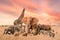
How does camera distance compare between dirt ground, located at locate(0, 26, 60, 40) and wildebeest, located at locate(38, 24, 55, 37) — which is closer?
dirt ground, located at locate(0, 26, 60, 40)

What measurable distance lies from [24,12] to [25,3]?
0.12 m

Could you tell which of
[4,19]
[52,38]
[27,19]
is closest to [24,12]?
[27,19]

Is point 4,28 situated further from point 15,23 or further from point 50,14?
point 50,14

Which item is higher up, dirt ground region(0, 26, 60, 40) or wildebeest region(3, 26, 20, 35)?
wildebeest region(3, 26, 20, 35)

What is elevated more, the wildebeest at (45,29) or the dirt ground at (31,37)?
the wildebeest at (45,29)

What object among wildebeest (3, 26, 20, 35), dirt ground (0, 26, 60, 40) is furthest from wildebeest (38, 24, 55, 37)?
wildebeest (3, 26, 20, 35)

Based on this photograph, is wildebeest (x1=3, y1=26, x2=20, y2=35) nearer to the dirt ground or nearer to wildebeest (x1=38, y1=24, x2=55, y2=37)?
the dirt ground

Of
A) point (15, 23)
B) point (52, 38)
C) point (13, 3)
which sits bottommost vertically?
point (52, 38)

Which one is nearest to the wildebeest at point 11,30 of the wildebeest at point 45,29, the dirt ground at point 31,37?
the dirt ground at point 31,37

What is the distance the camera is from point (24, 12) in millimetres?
2277

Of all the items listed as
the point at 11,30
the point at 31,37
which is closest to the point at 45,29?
the point at 31,37

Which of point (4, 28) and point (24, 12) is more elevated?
point (24, 12)

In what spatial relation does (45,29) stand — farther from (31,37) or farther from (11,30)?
(11,30)

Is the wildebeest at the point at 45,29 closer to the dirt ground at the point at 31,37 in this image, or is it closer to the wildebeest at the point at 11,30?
the dirt ground at the point at 31,37
